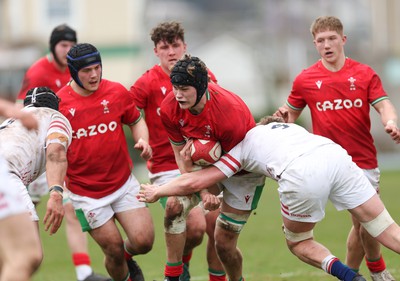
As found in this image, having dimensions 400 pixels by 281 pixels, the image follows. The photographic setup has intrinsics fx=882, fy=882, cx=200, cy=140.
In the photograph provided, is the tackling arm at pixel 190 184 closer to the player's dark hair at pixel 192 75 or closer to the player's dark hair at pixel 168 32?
the player's dark hair at pixel 192 75

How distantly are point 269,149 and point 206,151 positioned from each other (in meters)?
0.56

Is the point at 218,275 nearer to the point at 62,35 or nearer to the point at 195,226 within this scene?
the point at 195,226

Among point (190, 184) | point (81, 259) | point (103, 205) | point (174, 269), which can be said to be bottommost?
point (81, 259)

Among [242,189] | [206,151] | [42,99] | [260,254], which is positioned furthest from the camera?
[260,254]

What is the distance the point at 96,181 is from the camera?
864 centimetres

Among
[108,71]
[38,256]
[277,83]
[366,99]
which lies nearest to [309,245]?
[366,99]

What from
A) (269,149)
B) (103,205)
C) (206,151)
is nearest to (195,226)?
(103,205)

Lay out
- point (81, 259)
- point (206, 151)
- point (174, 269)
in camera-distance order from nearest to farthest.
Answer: point (206, 151) < point (174, 269) < point (81, 259)

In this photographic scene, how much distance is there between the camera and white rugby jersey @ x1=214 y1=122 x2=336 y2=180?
7316 millimetres

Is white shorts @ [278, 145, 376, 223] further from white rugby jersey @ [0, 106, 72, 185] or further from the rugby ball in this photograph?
white rugby jersey @ [0, 106, 72, 185]

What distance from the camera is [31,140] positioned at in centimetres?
737

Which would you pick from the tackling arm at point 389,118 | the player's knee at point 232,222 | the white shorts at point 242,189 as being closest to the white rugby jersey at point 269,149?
the white shorts at point 242,189

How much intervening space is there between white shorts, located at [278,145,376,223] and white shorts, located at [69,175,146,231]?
1919 millimetres

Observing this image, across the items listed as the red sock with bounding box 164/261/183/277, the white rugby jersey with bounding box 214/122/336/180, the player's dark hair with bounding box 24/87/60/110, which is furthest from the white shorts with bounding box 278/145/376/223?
the player's dark hair with bounding box 24/87/60/110
